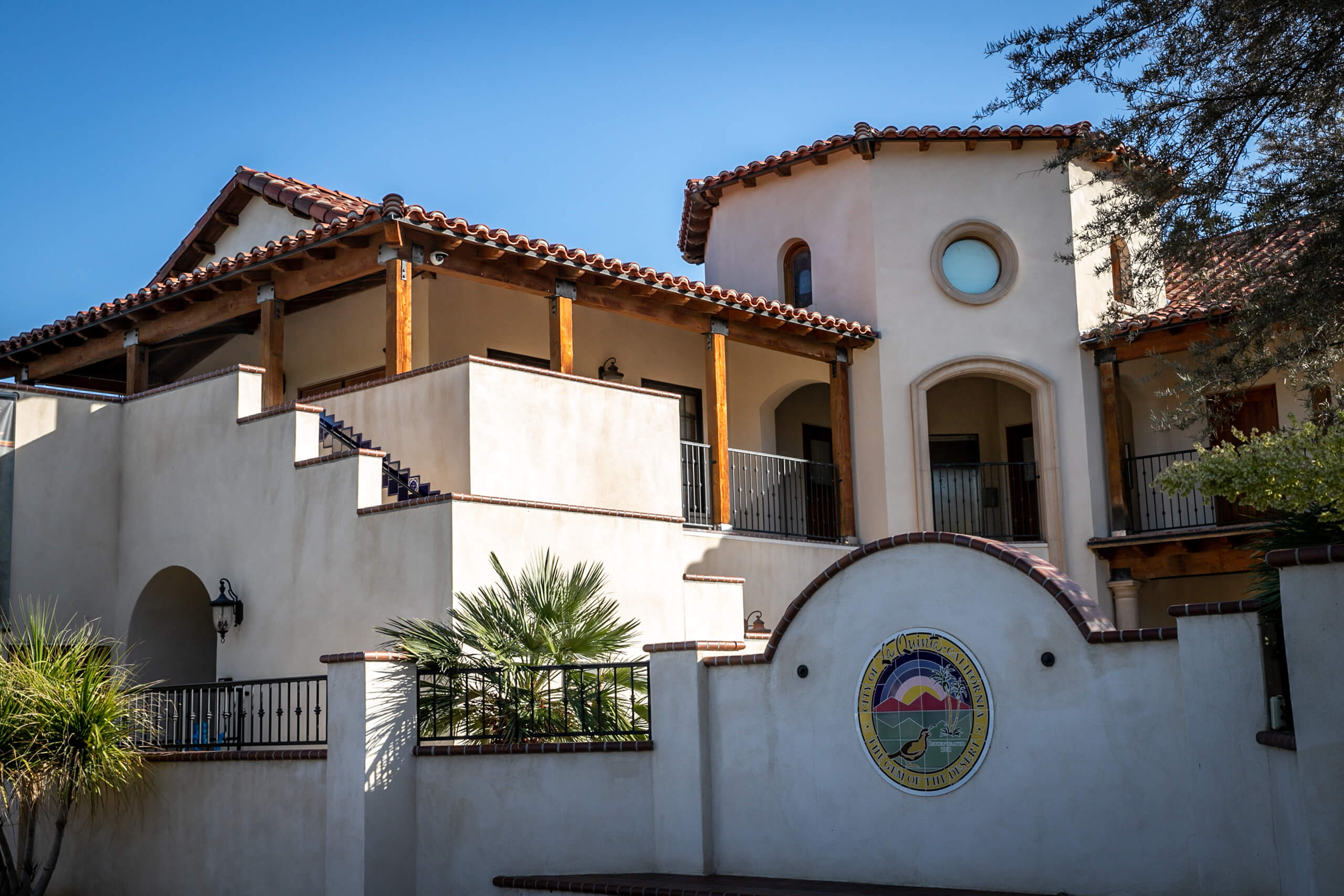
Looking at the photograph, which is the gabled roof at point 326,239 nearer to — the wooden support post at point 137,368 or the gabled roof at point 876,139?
the wooden support post at point 137,368

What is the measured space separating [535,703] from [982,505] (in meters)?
9.64

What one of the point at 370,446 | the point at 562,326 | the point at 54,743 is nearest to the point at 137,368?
the point at 370,446

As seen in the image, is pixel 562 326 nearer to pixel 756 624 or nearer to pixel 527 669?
pixel 756 624

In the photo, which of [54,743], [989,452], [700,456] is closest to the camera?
[54,743]

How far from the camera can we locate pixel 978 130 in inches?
727

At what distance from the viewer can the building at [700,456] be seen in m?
9.16

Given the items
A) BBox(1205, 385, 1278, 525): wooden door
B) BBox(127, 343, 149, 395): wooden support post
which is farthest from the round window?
BBox(127, 343, 149, 395): wooden support post

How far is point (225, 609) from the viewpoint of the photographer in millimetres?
13609

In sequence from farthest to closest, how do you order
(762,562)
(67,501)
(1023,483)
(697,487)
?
(1023,483), (697,487), (762,562), (67,501)

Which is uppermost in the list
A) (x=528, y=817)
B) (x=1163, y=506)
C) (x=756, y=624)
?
(x=1163, y=506)

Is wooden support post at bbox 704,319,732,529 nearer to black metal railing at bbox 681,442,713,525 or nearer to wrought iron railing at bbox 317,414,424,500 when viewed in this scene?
black metal railing at bbox 681,442,713,525

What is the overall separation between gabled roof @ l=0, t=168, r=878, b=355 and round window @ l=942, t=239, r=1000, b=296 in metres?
1.45

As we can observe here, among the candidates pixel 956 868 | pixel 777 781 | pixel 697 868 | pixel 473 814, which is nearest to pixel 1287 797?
pixel 956 868

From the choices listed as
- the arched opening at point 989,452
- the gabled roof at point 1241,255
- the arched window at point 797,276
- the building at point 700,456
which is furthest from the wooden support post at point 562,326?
the gabled roof at point 1241,255
